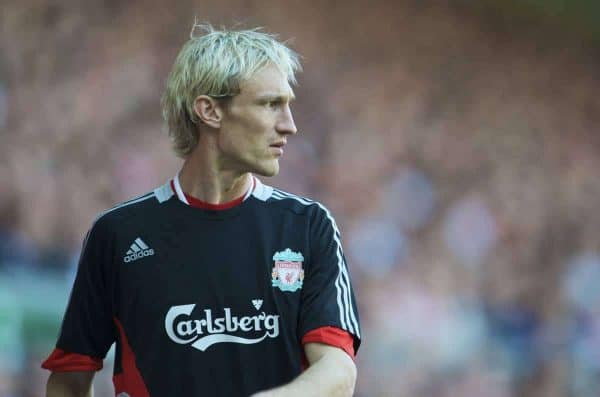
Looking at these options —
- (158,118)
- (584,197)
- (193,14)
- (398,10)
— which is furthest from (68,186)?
(584,197)

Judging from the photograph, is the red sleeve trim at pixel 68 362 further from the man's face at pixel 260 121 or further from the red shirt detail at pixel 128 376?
the man's face at pixel 260 121

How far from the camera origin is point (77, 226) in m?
5.07

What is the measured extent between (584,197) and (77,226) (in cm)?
277

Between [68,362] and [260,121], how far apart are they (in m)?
0.80

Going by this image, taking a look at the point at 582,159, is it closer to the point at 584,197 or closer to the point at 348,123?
the point at 584,197

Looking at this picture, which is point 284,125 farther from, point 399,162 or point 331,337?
point 399,162

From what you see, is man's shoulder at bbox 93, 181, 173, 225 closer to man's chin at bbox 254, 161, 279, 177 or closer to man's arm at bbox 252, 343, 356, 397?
man's chin at bbox 254, 161, 279, 177

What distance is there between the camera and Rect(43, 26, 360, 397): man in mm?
3111

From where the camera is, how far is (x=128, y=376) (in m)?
3.18

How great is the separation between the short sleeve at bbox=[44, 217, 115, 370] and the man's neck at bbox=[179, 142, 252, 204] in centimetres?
26

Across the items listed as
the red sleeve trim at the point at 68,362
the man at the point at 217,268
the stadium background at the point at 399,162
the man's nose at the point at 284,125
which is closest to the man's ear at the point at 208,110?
the man at the point at 217,268

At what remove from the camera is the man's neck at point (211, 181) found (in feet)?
10.6

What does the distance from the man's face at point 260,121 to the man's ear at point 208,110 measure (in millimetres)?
39

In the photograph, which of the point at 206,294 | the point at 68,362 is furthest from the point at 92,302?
the point at 206,294
